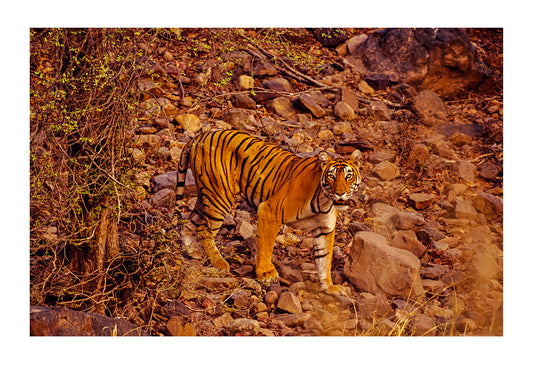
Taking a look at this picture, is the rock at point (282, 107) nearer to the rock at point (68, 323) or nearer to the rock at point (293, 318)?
the rock at point (293, 318)

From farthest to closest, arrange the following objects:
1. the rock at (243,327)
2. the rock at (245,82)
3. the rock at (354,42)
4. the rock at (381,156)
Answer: the rock at (354,42) < the rock at (381,156) < the rock at (245,82) < the rock at (243,327)

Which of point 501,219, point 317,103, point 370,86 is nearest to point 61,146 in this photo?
point 317,103

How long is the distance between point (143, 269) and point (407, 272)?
1.82 m

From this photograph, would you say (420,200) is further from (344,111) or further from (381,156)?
(344,111)

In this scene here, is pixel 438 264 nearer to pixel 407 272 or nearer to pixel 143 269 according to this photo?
pixel 407 272

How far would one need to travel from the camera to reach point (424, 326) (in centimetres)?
416

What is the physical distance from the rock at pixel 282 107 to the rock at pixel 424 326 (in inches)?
80.6

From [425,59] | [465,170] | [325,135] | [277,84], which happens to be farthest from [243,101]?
[465,170]

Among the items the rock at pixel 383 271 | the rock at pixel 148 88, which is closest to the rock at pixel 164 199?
the rock at pixel 148 88

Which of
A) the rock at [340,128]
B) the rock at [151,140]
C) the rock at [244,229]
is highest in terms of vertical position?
the rock at [340,128]

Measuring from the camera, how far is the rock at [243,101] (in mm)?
5270

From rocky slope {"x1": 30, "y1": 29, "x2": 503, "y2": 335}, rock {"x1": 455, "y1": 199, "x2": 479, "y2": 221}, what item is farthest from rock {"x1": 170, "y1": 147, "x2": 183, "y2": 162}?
rock {"x1": 455, "y1": 199, "x2": 479, "y2": 221}

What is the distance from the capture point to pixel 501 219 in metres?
4.96

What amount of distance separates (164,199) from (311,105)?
4.93ft
